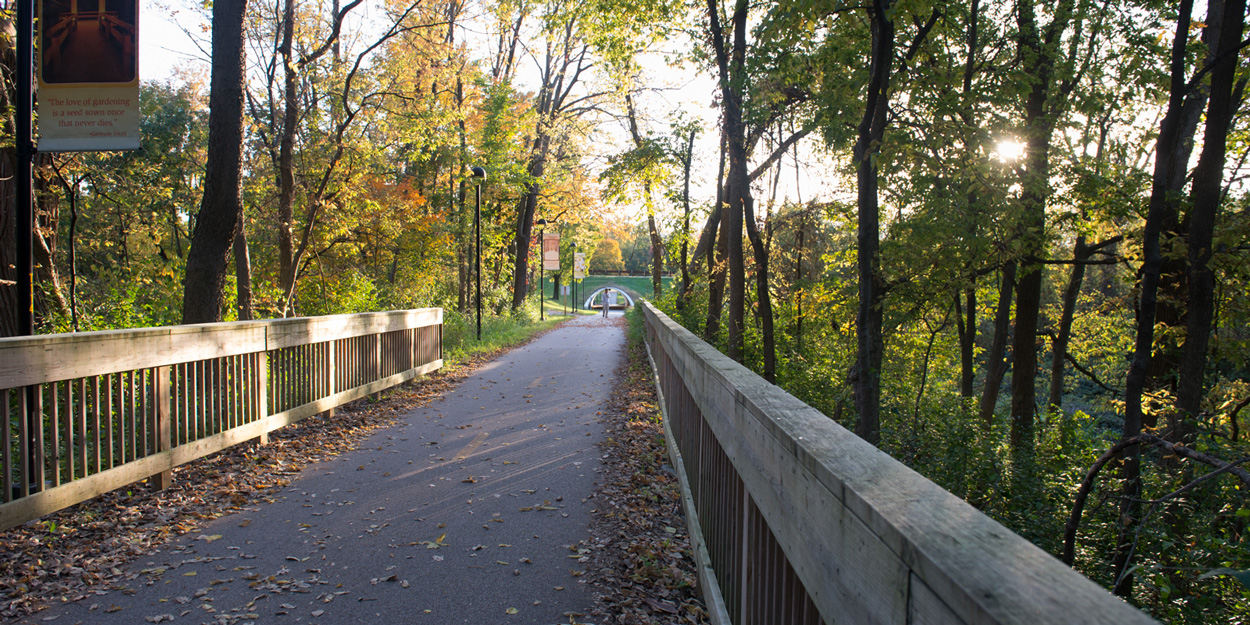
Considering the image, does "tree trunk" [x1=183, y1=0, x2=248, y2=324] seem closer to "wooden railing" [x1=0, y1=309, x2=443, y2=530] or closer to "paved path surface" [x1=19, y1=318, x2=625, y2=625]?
"wooden railing" [x1=0, y1=309, x2=443, y2=530]

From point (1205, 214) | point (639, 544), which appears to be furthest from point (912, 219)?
point (639, 544)

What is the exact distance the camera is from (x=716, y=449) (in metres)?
3.87

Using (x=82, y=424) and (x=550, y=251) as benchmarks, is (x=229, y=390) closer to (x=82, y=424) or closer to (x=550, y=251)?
(x=82, y=424)

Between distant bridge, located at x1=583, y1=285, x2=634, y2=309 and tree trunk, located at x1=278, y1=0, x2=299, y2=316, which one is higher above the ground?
tree trunk, located at x1=278, y1=0, x2=299, y2=316

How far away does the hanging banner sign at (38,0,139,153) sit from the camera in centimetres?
638

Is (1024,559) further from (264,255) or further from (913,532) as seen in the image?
(264,255)

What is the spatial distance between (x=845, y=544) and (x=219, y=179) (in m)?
8.71

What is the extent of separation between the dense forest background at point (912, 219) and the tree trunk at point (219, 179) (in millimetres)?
76

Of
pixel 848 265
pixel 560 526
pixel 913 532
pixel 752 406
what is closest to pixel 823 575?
pixel 913 532

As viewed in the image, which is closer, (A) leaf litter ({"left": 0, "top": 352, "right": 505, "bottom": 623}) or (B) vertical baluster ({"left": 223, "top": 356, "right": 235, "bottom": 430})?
(A) leaf litter ({"left": 0, "top": 352, "right": 505, "bottom": 623})

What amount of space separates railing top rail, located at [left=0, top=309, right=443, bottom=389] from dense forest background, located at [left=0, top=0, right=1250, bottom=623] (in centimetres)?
138

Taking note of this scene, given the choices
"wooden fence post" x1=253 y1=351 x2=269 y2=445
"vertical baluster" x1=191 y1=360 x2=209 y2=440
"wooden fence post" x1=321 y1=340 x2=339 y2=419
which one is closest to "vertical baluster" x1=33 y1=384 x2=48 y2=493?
"vertical baluster" x1=191 y1=360 x2=209 y2=440

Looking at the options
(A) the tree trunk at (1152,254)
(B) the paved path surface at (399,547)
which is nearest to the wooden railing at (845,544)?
(B) the paved path surface at (399,547)

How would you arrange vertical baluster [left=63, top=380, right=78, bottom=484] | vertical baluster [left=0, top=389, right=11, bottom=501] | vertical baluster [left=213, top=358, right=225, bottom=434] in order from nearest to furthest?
vertical baluster [left=0, top=389, right=11, bottom=501] → vertical baluster [left=63, top=380, right=78, bottom=484] → vertical baluster [left=213, top=358, right=225, bottom=434]
